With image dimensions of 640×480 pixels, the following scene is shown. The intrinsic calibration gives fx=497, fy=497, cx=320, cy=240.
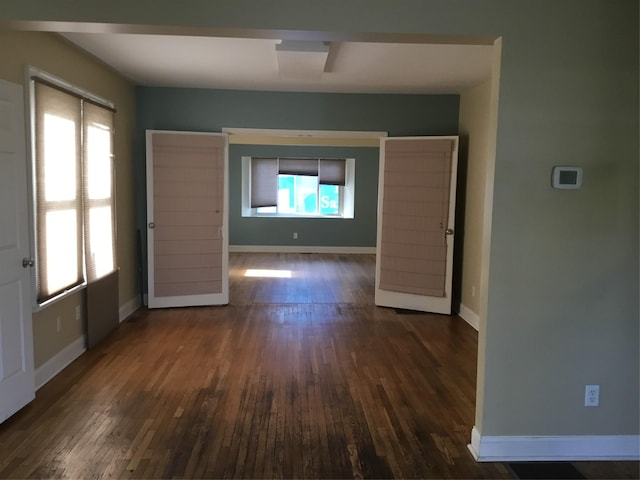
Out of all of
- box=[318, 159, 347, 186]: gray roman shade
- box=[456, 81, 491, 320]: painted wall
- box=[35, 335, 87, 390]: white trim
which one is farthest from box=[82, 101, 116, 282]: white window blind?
box=[318, 159, 347, 186]: gray roman shade

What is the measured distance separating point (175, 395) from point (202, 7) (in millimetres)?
2430

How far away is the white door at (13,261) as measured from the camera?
2834 millimetres

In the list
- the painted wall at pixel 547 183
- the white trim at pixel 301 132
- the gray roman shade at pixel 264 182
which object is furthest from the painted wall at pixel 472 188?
the gray roman shade at pixel 264 182

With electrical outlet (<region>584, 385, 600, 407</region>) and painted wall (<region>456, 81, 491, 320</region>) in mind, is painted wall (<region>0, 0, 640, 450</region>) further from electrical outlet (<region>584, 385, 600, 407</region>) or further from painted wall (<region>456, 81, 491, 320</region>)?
painted wall (<region>456, 81, 491, 320</region>)

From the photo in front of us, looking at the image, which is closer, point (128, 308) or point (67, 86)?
point (67, 86)

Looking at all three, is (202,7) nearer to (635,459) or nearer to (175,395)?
(175,395)

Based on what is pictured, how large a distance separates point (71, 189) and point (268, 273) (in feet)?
14.7

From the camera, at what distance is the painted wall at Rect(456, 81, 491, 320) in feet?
16.6

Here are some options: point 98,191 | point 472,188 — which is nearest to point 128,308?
point 98,191

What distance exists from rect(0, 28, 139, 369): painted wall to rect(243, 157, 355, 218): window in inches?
191

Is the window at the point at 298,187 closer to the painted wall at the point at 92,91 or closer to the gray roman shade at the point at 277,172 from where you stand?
the gray roman shade at the point at 277,172

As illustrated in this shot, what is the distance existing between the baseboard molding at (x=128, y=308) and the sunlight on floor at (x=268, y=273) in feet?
7.86

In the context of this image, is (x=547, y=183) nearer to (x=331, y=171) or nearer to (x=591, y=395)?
(x=591, y=395)

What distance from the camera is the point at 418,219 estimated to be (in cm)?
562
